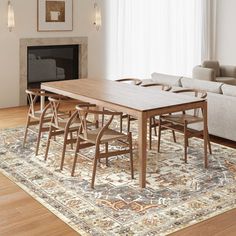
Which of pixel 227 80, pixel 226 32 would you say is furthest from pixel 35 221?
pixel 226 32

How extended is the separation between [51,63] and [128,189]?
487 centimetres

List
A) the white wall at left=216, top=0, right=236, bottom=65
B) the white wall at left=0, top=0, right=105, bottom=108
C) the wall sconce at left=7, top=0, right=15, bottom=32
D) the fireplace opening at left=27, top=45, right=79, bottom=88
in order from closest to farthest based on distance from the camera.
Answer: the wall sconce at left=7, top=0, right=15, bottom=32
the white wall at left=0, top=0, right=105, bottom=108
the fireplace opening at left=27, top=45, right=79, bottom=88
the white wall at left=216, top=0, right=236, bottom=65

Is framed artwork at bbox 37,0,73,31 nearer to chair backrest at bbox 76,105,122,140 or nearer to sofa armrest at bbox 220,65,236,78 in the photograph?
sofa armrest at bbox 220,65,236,78

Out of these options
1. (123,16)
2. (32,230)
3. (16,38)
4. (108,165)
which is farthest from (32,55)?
(32,230)

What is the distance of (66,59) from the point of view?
350 inches

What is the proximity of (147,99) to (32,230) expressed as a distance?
1.94m

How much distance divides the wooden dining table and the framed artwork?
2729 millimetres

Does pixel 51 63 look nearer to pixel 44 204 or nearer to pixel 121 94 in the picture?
pixel 121 94

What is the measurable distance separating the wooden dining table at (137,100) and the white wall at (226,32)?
15.0 feet

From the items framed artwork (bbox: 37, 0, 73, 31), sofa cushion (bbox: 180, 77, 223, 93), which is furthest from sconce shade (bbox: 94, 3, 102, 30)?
sofa cushion (bbox: 180, 77, 223, 93)

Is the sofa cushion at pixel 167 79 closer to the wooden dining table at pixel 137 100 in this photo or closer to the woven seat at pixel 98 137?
the wooden dining table at pixel 137 100

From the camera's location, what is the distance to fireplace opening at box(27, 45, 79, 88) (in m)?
8.44

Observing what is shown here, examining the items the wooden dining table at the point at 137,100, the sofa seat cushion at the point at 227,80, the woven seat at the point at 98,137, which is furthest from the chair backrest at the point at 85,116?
the sofa seat cushion at the point at 227,80

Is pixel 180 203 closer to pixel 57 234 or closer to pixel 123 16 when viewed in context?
pixel 57 234
